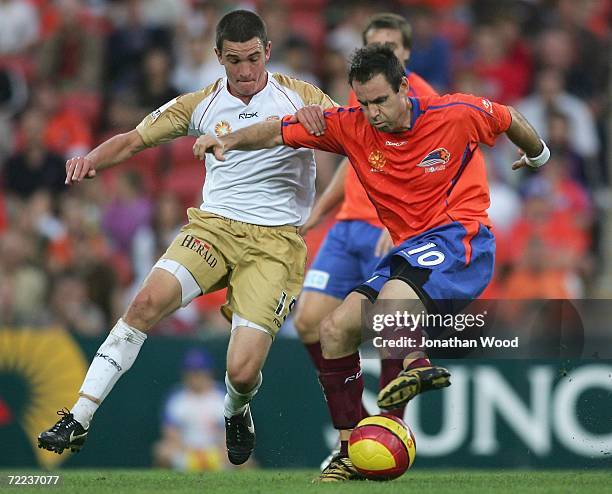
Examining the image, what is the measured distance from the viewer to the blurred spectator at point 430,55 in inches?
510

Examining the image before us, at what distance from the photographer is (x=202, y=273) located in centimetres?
732

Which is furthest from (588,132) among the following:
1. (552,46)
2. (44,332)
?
(44,332)

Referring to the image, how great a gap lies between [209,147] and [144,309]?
1080 millimetres

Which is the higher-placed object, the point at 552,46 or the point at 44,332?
the point at 552,46

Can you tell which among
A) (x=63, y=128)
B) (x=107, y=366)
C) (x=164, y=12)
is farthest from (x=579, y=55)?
(x=107, y=366)

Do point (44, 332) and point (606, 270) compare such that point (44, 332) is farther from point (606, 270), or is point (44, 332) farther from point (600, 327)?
point (606, 270)

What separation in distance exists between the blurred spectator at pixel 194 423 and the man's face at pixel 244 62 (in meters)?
3.58

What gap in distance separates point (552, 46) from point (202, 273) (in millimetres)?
7185

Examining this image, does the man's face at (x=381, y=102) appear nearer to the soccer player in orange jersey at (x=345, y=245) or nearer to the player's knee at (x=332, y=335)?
the player's knee at (x=332, y=335)

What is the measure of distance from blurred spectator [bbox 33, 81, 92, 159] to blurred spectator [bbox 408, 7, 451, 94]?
148 inches

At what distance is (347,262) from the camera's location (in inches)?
336

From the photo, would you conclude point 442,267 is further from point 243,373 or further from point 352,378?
point 243,373

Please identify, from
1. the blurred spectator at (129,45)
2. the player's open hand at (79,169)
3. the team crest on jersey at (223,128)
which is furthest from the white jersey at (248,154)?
the blurred spectator at (129,45)

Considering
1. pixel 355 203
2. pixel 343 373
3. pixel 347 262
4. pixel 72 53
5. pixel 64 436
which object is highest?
pixel 72 53
